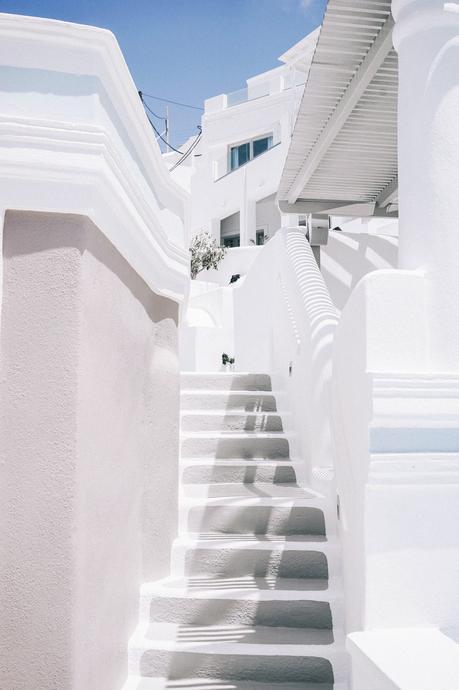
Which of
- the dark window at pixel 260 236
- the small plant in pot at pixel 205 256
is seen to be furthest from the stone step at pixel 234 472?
the dark window at pixel 260 236

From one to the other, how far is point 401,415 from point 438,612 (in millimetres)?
784

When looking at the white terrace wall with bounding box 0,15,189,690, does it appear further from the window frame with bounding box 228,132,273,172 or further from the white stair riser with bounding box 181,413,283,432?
the window frame with bounding box 228,132,273,172

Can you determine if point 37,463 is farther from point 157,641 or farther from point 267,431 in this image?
point 267,431

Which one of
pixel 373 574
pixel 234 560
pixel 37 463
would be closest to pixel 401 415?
pixel 373 574

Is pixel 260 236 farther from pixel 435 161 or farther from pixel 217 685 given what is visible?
pixel 217 685

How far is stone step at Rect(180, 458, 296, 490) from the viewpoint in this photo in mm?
4730

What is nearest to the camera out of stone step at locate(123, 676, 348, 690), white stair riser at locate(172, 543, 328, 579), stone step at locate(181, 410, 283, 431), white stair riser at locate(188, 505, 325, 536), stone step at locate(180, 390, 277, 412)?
stone step at locate(123, 676, 348, 690)

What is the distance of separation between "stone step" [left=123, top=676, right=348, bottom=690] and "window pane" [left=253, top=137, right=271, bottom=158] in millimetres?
22439

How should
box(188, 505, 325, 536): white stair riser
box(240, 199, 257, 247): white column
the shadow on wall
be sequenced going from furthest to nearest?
1. box(240, 199, 257, 247): white column
2. the shadow on wall
3. box(188, 505, 325, 536): white stair riser

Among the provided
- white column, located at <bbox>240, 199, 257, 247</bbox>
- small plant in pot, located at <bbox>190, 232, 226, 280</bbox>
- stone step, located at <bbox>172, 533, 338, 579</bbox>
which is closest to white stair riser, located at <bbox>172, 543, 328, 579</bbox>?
stone step, located at <bbox>172, 533, 338, 579</bbox>

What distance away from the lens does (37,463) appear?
233cm

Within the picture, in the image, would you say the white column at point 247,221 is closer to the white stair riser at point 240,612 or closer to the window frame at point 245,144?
the window frame at point 245,144

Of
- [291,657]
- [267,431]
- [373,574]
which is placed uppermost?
[267,431]

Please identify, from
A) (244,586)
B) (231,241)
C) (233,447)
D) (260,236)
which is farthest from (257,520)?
(231,241)
